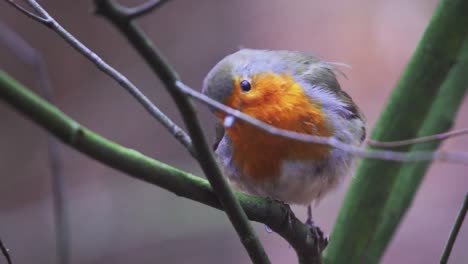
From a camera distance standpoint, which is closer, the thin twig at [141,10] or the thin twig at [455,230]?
the thin twig at [141,10]

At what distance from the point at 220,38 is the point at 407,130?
2.96 metres

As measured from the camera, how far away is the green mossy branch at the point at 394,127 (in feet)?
6.48

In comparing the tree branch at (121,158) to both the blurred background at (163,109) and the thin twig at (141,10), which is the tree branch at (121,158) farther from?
the blurred background at (163,109)

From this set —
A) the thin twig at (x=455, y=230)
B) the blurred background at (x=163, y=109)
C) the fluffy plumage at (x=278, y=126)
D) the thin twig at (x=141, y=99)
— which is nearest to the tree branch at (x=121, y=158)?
the thin twig at (x=141, y=99)

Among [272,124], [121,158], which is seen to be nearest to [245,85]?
[272,124]

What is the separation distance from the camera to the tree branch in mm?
917

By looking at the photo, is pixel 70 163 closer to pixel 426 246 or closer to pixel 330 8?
pixel 330 8

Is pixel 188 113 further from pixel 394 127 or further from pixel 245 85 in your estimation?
pixel 394 127

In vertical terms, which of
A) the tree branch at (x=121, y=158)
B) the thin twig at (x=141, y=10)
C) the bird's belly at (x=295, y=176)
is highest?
the thin twig at (x=141, y=10)

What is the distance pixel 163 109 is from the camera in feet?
15.2

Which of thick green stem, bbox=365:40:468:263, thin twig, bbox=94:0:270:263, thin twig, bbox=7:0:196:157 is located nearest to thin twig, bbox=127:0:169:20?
thin twig, bbox=94:0:270:263

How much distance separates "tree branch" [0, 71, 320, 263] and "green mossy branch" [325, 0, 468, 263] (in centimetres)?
51

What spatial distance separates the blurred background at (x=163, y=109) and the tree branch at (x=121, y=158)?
2.63 m

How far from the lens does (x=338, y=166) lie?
2.13 metres
